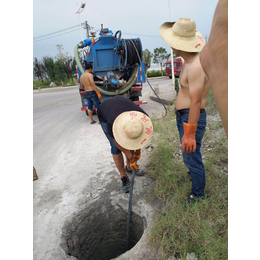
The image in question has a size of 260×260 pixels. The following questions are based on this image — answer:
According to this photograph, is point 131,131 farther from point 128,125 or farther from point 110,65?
point 110,65

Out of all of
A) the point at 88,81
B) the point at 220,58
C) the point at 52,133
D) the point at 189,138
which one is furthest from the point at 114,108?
the point at 52,133

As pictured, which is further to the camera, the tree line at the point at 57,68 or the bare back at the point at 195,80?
the tree line at the point at 57,68

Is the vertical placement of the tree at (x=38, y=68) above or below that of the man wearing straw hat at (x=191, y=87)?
above

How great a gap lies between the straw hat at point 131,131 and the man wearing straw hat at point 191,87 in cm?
45

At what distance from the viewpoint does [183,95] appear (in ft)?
7.84

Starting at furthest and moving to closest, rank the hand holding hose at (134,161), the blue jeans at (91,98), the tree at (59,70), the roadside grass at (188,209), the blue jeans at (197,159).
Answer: the tree at (59,70), the blue jeans at (91,98), the hand holding hose at (134,161), the blue jeans at (197,159), the roadside grass at (188,209)

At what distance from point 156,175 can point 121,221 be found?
2.94ft

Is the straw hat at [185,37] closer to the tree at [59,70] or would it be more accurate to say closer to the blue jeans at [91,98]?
the blue jeans at [91,98]

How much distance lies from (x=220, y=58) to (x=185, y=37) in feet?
5.73

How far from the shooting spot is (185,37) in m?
2.20

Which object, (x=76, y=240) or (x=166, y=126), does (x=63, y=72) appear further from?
(x=76, y=240)

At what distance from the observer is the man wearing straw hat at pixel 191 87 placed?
6.82ft

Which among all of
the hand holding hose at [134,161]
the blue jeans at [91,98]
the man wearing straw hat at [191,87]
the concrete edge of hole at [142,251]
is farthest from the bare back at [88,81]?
the concrete edge of hole at [142,251]

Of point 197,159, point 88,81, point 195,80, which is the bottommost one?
point 197,159
